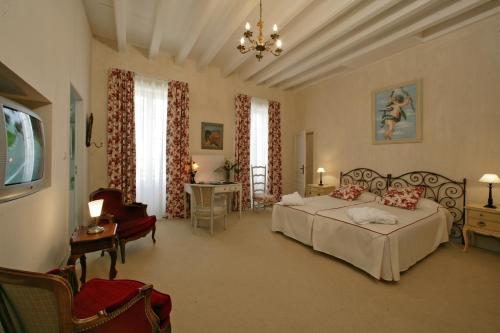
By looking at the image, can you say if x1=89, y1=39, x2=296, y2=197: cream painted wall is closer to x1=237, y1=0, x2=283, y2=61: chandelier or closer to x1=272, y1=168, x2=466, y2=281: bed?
x1=237, y1=0, x2=283, y2=61: chandelier

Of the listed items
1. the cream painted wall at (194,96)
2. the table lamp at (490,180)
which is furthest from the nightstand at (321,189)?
the table lamp at (490,180)

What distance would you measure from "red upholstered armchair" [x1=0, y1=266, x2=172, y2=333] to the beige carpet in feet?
2.22

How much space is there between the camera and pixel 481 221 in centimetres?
289

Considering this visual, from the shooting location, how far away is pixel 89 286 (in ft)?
4.71

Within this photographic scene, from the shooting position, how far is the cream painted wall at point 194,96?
13.0 feet

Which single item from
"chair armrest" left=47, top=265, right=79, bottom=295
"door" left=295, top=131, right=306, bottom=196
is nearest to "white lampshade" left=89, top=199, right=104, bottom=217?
"chair armrest" left=47, top=265, right=79, bottom=295

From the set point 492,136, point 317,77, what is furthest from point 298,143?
point 492,136

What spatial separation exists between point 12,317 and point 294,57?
15.2ft

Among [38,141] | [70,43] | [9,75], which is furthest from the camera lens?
[70,43]

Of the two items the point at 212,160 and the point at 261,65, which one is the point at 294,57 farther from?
the point at 212,160

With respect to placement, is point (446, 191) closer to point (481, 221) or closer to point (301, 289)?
point (481, 221)

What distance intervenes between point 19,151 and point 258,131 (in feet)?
15.6

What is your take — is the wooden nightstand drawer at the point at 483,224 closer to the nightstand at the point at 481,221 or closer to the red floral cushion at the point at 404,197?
the nightstand at the point at 481,221

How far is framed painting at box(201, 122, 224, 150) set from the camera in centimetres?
500
